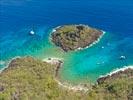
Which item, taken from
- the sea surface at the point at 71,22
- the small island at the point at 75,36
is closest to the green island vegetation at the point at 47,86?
the sea surface at the point at 71,22

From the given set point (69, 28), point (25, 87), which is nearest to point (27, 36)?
point (69, 28)

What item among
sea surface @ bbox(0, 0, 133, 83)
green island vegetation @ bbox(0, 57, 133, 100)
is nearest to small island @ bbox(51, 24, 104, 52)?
sea surface @ bbox(0, 0, 133, 83)

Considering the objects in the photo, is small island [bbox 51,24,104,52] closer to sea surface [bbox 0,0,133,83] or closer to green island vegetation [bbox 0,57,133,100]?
sea surface [bbox 0,0,133,83]

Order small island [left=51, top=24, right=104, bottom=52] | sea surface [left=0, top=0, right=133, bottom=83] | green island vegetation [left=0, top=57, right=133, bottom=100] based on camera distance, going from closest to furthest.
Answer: green island vegetation [left=0, top=57, right=133, bottom=100] < sea surface [left=0, top=0, right=133, bottom=83] < small island [left=51, top=24, right=104, bottom=52]

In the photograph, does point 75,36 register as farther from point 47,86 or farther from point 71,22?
point 47,86

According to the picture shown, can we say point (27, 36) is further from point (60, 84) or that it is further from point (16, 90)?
point (16, 90)
